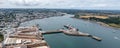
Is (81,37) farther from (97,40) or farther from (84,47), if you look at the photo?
(84,47)

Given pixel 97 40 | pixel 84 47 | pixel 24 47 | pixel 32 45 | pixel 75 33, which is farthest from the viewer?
pixel 75 33

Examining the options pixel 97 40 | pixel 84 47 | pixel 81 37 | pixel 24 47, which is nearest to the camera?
pixel 24 47

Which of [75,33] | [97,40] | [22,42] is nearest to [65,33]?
[75,33]

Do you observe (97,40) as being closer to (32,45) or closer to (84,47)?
(84,47)

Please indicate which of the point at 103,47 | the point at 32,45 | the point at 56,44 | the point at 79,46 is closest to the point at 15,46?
the point at 32,45

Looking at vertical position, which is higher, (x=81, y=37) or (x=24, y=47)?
(x=24, y=47)

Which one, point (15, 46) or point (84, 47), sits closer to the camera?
point (15, 46)

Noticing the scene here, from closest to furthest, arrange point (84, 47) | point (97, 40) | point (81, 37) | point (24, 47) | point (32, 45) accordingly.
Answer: point (24, 47), point (32, 45), point (84, 47), point (97, 40), point (81, 37)

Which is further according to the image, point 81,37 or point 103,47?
point 81,37

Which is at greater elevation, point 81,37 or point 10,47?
point 10,47

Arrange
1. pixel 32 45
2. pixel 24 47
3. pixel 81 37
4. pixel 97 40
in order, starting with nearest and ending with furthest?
pixel 24 47 → pixel 32 45 → pixel 97 40 → pixel 81 37
